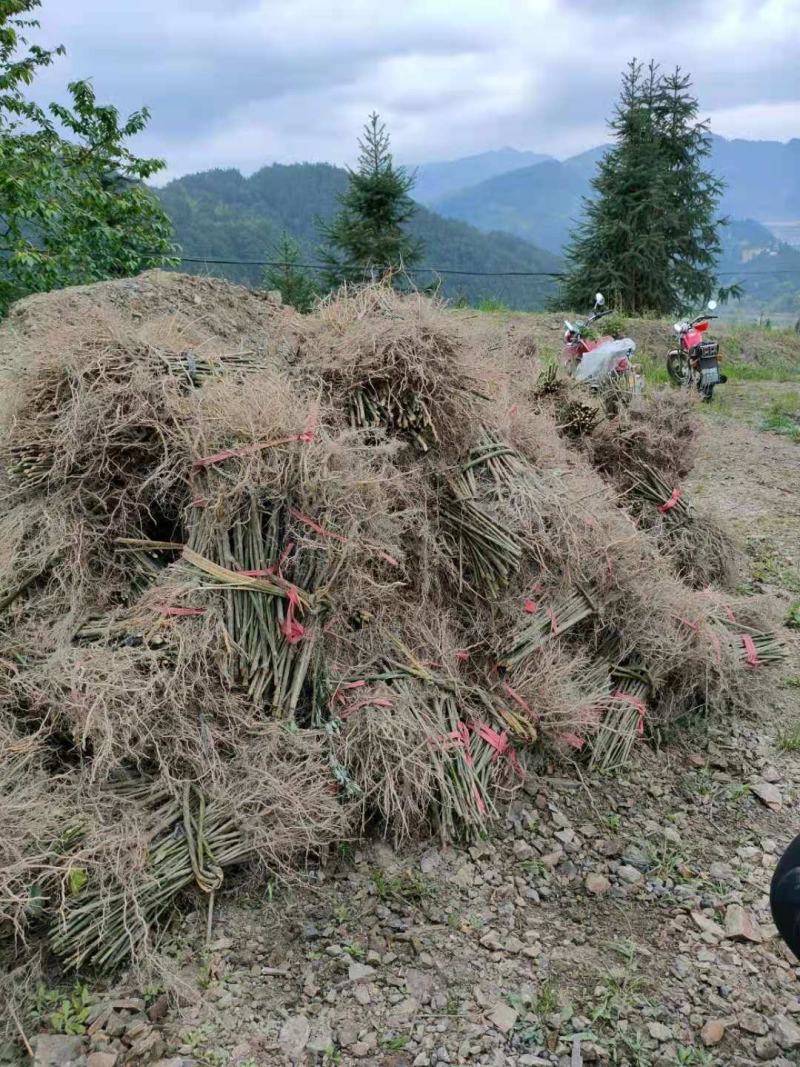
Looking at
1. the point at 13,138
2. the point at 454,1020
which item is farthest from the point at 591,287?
the point at 454,1020

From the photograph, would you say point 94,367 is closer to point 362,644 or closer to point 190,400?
point 190,400

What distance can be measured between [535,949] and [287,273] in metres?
17.1

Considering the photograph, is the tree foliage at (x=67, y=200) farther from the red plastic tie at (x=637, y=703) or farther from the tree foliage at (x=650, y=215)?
the tree foliage at (x=650, y=215)

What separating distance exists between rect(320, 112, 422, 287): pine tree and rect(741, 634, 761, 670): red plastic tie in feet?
48.8

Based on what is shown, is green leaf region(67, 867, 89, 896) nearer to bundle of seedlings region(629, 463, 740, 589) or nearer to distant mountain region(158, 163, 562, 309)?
bundle of seedlings region(629, 463, 740, 589)

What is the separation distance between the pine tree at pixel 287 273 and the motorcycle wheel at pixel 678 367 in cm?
896

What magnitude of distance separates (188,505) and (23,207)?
6710mm

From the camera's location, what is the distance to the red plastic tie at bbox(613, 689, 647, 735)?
321cm

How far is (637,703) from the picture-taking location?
3.24 metres

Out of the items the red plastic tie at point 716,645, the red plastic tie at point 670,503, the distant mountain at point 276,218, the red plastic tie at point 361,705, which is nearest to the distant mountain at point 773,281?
the distant mountain at point 276,218

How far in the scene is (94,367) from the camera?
2.83 metres

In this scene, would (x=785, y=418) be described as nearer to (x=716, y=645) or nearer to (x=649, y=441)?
(x=649, y=441)

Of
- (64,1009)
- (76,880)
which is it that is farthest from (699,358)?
(64,1009)

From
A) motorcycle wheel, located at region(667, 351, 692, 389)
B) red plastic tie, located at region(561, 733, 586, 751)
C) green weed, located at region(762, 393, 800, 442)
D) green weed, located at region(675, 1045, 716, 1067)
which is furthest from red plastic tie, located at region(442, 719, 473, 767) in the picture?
motorcycle wheel, located at region(667, 351, 692, 389)
